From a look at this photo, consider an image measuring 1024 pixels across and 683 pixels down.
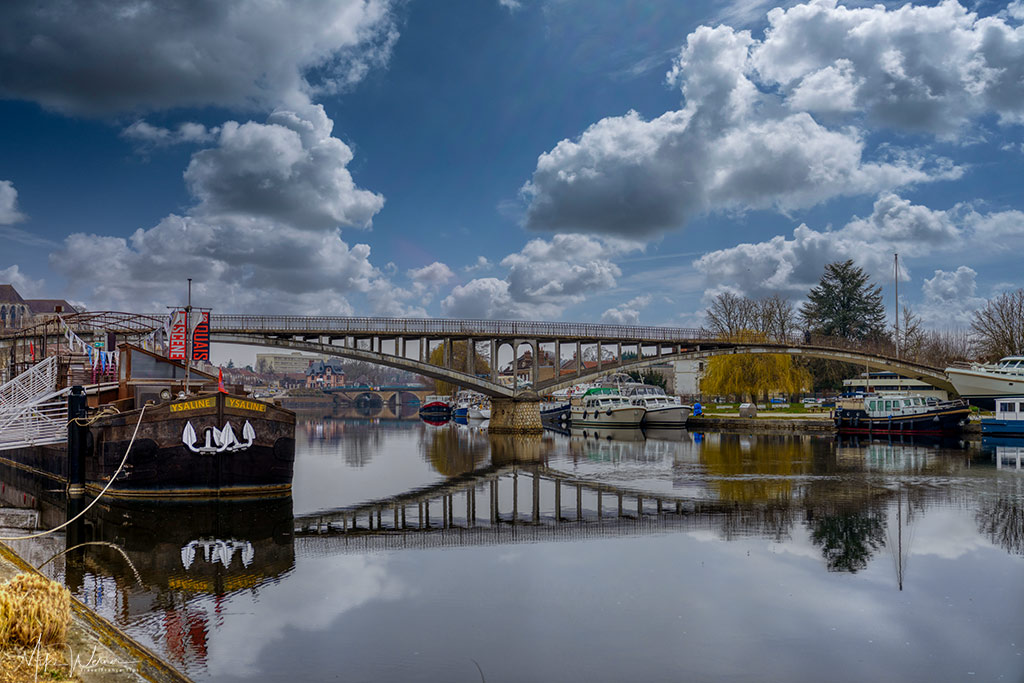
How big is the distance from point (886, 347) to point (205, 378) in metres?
83.7

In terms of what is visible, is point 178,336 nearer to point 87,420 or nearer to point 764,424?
point 87,420

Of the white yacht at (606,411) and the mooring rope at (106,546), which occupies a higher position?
the white yacht at (606,411)

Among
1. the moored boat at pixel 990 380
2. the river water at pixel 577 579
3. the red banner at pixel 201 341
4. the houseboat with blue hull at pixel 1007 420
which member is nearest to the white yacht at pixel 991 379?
the moored boat at pixel 990 380

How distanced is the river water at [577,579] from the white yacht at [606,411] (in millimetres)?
35598

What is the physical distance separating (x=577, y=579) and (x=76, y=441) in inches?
782

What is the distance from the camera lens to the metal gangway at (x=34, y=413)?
26938 mm

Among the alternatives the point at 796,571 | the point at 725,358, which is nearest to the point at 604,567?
the point at 796,571

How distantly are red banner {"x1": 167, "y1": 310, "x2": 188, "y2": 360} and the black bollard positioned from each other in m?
3.39

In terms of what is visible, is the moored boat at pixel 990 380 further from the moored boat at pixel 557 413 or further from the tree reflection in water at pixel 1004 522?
the tree reflection in water at pixel 1004 522

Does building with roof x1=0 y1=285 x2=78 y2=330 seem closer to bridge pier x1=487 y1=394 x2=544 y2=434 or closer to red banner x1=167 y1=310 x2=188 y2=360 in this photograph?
bridge pier x1=487 y1=394 x2=544 y2=434

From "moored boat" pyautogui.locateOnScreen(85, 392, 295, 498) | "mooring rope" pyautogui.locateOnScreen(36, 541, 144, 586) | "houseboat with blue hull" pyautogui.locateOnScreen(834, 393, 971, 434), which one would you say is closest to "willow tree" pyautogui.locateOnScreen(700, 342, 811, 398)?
"houseboat with blue hull" pyautogui.locateOnScreen(834, 393, 971, 434)

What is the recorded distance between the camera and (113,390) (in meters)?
28.8

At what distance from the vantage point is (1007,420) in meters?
48.7

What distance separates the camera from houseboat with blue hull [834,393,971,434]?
5228cm
